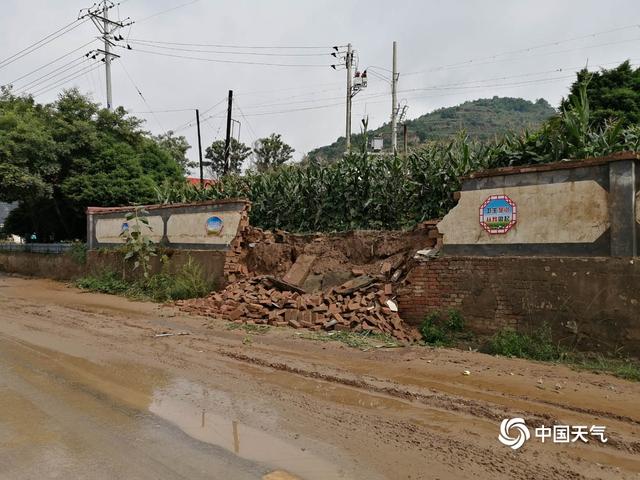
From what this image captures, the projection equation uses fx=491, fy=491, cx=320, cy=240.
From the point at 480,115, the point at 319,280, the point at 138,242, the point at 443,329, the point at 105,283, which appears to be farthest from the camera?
the point at 480,115

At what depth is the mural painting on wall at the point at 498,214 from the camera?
7.98 m

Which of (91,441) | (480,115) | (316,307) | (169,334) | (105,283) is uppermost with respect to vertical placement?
(480,115)

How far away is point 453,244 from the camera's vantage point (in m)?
8.77

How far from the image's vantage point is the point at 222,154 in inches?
1935

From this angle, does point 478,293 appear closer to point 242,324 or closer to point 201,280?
point 242,324

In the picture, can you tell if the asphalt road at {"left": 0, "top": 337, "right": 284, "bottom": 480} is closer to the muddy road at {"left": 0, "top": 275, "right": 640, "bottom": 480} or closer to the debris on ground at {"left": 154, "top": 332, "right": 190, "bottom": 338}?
the muddy road at {"left": 0, "top": 275, "right": 640, "bottom": 480}

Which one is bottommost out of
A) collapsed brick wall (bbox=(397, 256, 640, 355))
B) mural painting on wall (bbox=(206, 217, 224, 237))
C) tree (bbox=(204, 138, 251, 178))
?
collapsed brick wall (bbox=(397, 256, 640, 355))

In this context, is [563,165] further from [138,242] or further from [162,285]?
[138,242]

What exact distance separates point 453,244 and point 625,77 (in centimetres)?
1517

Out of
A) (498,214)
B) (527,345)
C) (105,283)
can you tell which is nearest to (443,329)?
(527,345)

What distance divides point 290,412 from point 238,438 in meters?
0.80
